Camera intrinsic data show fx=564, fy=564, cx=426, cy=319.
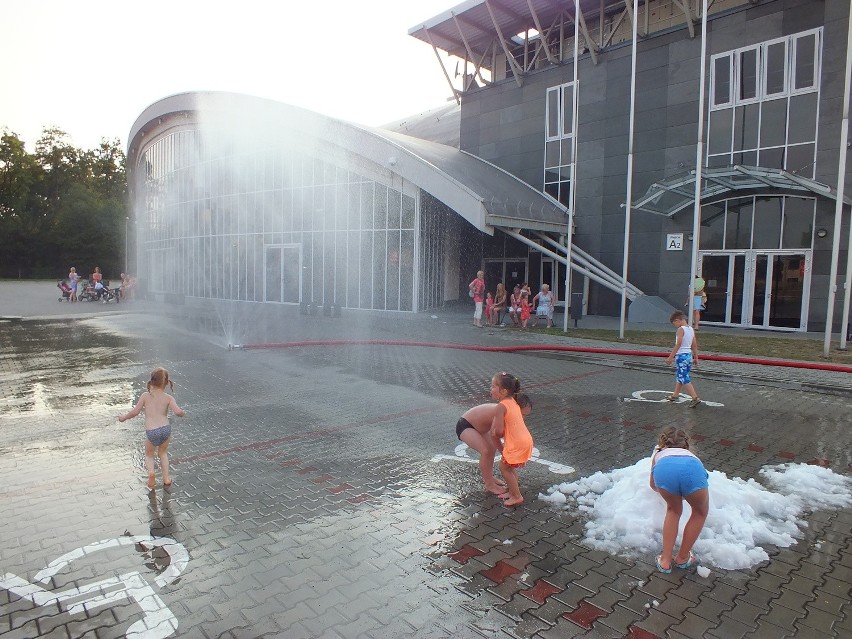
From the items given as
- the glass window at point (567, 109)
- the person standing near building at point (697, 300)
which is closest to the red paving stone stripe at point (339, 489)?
the person standing near building at point (697, 300)

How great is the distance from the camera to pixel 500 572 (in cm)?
403

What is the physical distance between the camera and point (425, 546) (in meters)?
4.40

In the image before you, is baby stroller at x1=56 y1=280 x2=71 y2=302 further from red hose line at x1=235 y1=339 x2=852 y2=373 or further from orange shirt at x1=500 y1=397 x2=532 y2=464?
orange shirt at x1=500 y1=397 x2=532 y2=464

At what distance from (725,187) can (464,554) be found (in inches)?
758

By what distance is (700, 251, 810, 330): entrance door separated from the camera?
18781 millimetres

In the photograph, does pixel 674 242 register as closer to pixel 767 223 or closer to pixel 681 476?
pixel 767 223

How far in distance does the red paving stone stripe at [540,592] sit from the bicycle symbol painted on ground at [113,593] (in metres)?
2.22

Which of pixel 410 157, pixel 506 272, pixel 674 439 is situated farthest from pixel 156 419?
pixel 506 272

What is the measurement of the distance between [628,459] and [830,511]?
1.89 m

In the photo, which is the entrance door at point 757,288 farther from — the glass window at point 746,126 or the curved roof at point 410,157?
the curved roof at point 410,157

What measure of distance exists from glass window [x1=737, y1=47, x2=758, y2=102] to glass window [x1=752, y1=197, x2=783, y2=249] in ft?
12.2

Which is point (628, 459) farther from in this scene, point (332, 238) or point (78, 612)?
point (332, 238)

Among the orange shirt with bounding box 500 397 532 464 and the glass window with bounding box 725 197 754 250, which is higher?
the glass window with bounding box 725 197 754 250

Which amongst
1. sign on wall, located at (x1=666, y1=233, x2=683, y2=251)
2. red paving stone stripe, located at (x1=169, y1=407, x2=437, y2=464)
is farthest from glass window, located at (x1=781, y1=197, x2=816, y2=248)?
red paving stone stripe, located at (x1=169, y1=407, x2=437, y2=464)
